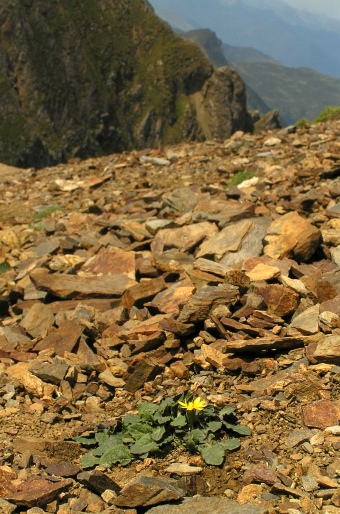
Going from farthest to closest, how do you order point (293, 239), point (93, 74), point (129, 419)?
point (93, 74) < point (293, 239) < point (129, 419)

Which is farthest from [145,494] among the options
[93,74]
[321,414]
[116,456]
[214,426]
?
[93,74]

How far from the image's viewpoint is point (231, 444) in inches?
166

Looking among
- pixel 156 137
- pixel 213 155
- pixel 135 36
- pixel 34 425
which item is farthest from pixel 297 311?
pixel 135 36

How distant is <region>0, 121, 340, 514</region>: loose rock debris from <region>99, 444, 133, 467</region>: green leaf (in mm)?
62

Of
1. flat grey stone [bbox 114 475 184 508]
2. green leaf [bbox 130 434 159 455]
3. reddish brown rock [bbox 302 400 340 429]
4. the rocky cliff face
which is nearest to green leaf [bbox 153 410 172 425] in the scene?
green leaf [bbox 130 434 159 455]

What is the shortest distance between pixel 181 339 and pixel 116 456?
6.51 feet

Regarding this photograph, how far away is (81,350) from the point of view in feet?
20.6

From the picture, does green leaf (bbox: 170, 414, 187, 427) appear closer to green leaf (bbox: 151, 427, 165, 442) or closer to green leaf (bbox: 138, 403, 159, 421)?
green leaf (bbox: 151, 427, 165, 442)

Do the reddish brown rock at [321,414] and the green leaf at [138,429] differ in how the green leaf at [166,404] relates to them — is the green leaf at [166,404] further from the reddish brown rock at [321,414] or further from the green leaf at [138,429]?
the reddish brown rock at [321,414]

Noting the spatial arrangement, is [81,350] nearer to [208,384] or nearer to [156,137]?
[208,384]

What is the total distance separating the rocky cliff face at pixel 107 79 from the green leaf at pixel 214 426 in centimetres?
12927

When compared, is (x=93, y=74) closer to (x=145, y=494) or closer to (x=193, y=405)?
(x=193, y=405)

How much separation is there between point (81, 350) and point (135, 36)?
157280mm

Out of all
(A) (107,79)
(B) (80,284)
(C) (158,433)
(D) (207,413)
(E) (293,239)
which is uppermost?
(E) (293,239)
